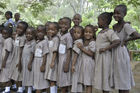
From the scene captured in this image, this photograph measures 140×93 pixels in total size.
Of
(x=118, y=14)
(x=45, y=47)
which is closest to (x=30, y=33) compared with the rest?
(x=45, y=47)

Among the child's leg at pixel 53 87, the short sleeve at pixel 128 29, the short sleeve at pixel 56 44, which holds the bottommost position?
the child's leg at pixel 53 87

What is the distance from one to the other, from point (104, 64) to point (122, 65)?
277mm

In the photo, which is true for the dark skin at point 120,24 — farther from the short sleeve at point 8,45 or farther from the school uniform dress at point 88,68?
the short sleeve at point 8,45

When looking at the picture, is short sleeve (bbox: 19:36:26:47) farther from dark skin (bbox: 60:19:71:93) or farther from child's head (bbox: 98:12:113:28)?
child's head (bbox: 98:12:113:28)

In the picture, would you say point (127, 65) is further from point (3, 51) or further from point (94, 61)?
point (3, 51)

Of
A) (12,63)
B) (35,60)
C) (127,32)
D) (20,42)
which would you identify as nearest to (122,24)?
(127,32)

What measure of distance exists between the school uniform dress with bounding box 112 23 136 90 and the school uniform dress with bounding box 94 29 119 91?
0.32 ft

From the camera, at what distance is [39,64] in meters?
3.23

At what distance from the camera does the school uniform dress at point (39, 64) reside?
3.18m

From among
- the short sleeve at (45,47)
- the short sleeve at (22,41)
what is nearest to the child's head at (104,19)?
the short sleeve at (45,47)

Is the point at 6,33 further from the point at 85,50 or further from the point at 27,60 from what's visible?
the point at 85,50

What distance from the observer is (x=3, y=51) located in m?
3.90

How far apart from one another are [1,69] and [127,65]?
2.79 m

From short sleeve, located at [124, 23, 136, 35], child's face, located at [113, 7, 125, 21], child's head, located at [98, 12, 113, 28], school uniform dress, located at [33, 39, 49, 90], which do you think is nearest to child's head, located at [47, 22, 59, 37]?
school uniform dress, located at [33, 39, 49, 90]
